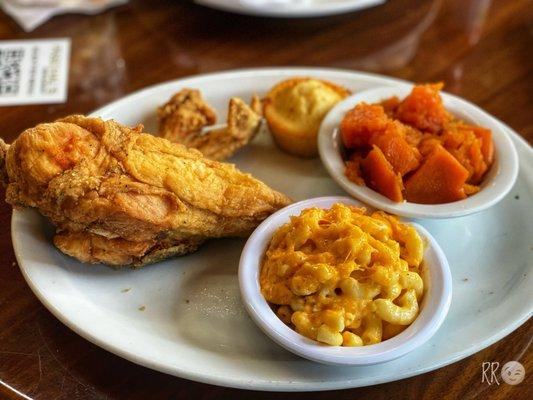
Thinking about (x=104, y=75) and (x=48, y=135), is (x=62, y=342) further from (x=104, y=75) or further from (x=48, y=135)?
(x=104, y=75)

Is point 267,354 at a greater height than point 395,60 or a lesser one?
lesser

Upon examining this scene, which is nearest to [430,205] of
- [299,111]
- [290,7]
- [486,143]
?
[486,143]

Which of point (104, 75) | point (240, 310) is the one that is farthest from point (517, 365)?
point (104, 75)

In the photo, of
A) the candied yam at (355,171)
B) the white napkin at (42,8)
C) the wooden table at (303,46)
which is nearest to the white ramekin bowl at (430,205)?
the candied yam at (355,171)

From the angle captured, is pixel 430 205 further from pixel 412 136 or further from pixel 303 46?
pixel 303 46

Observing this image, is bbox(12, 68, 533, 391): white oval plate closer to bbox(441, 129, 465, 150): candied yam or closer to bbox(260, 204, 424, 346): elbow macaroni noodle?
bbox(260, 204, 424, 346): elbow macaroni noodle

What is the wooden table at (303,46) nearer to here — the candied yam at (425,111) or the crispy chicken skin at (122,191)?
the crispy chicken skin at (122,191)

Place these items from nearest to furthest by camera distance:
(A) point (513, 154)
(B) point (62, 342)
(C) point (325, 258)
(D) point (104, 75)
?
(C) point (325, 258), (B) point (62, 342), (A) point (513, 154), (D) point (104, 75)
